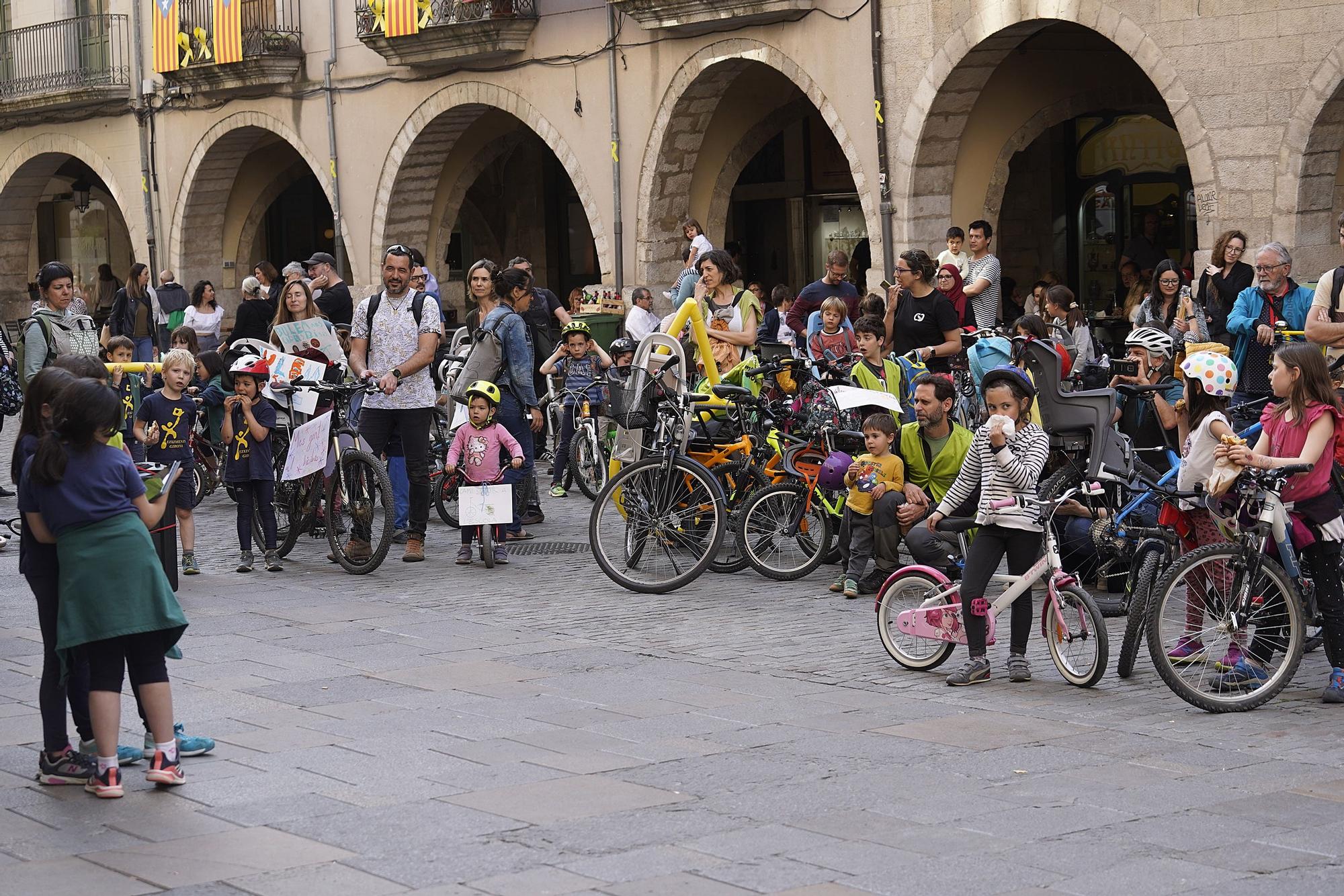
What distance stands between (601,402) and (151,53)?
1743 centimetres

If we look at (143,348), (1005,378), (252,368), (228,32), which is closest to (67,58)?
(228,32)

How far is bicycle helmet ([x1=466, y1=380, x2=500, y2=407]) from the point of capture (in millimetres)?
11734

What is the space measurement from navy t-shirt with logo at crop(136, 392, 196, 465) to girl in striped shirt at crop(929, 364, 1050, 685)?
5331 millimetres

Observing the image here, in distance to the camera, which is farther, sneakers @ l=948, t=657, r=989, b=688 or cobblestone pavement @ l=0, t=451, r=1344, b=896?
sneakers @ l=948, t=657, r=989, b=688

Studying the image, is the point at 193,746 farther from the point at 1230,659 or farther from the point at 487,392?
the point at 487,392

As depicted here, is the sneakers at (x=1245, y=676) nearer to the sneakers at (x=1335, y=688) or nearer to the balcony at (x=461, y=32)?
the sneakers at (x=1335, y=688)

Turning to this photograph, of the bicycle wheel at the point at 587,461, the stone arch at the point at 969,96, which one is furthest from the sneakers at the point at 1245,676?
the stone arch at the point at 969,96

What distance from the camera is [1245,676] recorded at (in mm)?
7539

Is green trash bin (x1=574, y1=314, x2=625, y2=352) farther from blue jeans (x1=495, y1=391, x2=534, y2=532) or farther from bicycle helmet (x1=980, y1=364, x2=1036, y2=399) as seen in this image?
bicycle helmet (x1=980, y1=364, x2=1036, y2=399)

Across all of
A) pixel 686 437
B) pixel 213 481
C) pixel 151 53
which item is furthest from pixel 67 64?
pixel 686 437

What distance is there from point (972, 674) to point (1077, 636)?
0.48 m

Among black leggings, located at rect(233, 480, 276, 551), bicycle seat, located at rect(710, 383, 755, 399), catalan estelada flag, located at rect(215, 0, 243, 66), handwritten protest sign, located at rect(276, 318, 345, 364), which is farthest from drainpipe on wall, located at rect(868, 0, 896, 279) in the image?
catalan estelada flag, located at rect(215, 0, 243, 66)

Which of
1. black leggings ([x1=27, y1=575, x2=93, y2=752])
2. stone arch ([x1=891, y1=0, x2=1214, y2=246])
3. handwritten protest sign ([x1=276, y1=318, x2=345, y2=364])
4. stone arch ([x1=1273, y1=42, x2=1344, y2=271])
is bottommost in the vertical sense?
black leggings ([x1=27, y1=575, x2=93, y2=752])

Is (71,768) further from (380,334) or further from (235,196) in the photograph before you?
(235,196)
